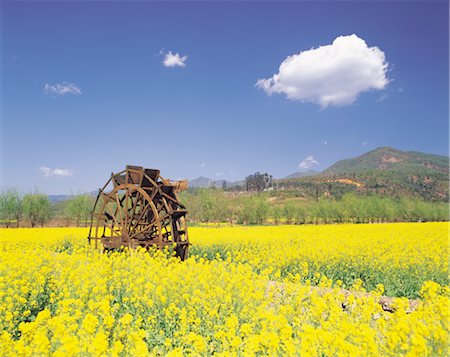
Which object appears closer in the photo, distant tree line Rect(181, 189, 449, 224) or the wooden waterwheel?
the wooden waterwheel

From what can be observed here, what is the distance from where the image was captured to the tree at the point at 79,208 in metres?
44.1

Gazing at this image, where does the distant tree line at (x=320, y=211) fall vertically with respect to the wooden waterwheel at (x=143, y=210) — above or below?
below

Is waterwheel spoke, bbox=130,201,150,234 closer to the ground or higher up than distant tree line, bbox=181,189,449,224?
higher up

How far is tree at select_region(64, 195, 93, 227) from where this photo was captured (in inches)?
1736

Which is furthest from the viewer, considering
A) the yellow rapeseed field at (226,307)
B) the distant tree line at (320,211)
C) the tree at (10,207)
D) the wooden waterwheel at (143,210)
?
the distant tree line at (320,211)

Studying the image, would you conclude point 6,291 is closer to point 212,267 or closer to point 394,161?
point 212,267

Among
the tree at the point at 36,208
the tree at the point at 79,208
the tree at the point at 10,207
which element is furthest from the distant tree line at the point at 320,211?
the tree at the point at 10,207

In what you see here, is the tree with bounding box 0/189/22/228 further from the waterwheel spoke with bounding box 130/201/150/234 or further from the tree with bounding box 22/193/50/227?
the waterwheel spoke with bounding box 130/201/150/234

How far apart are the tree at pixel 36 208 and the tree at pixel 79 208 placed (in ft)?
9.86

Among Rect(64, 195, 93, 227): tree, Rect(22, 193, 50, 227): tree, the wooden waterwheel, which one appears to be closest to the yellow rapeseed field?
the wooden waterwheel

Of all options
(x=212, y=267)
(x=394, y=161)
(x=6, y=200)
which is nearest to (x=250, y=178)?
(x=6, y=200)

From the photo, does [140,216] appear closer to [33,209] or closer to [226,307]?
[226,307]

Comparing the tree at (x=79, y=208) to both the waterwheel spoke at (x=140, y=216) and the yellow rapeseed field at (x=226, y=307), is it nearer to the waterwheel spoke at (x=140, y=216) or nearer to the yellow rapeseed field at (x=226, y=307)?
the waterwheel spoke at (x=140, y=216)

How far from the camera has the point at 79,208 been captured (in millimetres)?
44281
